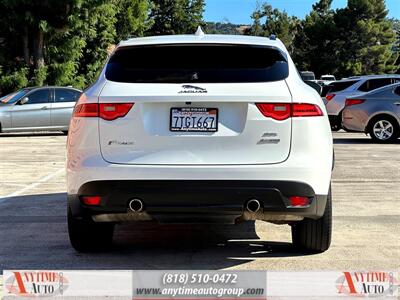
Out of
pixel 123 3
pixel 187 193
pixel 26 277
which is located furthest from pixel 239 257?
pixel 123 3

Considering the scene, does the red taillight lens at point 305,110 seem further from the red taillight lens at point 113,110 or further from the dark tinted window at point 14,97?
the dark tinted window at point 14,97

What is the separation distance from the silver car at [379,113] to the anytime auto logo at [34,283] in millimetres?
12229

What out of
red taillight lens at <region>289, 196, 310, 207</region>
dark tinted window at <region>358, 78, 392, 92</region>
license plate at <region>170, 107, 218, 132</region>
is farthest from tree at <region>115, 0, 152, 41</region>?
red taillight lens at <region>289, 196, 310, 207</region>

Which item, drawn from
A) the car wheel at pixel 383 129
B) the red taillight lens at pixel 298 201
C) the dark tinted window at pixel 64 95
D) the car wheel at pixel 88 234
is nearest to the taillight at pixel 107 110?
the car wheel at pixel 88 234

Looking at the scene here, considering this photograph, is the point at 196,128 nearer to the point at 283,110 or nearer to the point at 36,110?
the point at 283,110

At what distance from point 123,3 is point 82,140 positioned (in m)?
33.1

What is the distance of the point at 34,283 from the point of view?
12.8 ft

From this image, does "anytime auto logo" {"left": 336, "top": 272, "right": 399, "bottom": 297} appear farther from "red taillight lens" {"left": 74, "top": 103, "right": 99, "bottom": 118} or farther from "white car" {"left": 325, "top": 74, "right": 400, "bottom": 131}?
"white car" {"left": 325, "top": 74, "right": 400, "bottom": 131}

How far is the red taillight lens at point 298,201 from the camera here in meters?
4.67

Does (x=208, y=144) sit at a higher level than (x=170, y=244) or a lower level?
higher

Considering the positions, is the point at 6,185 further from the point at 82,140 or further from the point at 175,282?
the point at 175,282

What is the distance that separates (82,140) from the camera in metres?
4.78

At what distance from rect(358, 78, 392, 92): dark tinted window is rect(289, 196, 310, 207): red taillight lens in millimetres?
13528

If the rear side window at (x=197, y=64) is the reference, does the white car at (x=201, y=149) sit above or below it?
below
